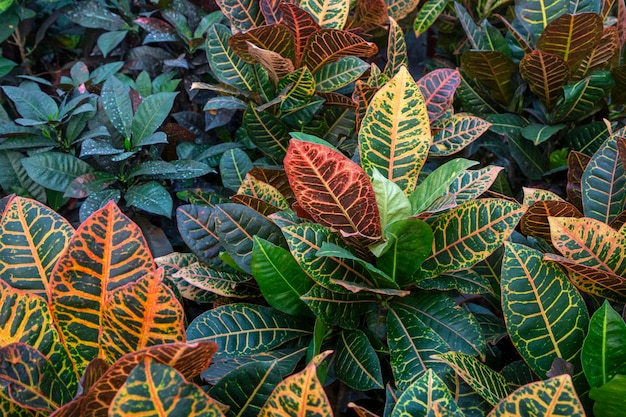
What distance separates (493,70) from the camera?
1.59m

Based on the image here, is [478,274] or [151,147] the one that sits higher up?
[478,274]

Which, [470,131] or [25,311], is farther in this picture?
[470,131]

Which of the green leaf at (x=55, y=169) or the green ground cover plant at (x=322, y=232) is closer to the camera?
the green ground cover plant at (x=322, y=232)

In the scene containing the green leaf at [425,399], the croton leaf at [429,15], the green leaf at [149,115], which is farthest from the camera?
the croton leaf at [429,15]

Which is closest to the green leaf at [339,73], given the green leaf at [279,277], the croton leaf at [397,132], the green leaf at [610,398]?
the croton leaf at [397,132]

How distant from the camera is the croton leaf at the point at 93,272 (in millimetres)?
730

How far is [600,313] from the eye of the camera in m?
0.82

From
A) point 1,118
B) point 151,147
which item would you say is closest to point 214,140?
point 151,147

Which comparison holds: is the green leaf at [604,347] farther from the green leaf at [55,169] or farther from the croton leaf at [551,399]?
the green leaf at [55,169]

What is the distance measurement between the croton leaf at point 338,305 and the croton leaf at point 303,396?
0.28 meters

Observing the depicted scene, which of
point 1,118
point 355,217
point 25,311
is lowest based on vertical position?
point 1,118

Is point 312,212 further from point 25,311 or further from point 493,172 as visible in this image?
point 25,311

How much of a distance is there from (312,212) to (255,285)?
0.69 feet

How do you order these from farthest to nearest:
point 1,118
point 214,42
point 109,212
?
point 1,118 < point 214,42 < point 109,212
